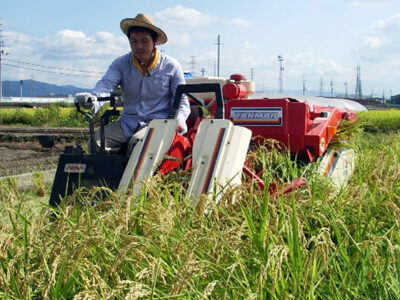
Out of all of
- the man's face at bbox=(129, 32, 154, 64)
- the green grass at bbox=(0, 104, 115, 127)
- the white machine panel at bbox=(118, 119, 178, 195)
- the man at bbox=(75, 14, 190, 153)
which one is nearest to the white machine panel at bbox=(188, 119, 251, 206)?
the white machine panel at bbox=(118, 119, 178, 195)

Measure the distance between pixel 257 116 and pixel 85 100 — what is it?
170 centimetres

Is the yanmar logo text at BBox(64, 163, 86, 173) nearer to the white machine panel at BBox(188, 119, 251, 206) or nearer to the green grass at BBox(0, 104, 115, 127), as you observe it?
the white machine panel at BBox(188, 119, 251, 206)

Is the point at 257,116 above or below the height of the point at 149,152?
above

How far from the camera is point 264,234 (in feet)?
8.09

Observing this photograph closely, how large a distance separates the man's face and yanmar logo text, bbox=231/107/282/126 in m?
1.06

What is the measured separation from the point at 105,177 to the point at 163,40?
145cm

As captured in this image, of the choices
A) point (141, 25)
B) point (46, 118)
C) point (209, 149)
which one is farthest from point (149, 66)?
point (46, 118)

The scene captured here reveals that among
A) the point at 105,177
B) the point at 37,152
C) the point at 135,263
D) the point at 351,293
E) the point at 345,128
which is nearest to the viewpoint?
the point at 351,293

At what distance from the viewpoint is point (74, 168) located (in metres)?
4.02

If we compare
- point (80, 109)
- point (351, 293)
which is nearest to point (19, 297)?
point (351, 293)

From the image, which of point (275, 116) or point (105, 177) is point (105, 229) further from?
point (275, 116)

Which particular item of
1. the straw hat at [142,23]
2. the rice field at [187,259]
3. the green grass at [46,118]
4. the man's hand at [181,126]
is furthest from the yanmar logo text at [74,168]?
the green grass at [46,118]

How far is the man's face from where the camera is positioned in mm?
4617

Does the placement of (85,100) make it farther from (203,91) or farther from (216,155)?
(216,155)
